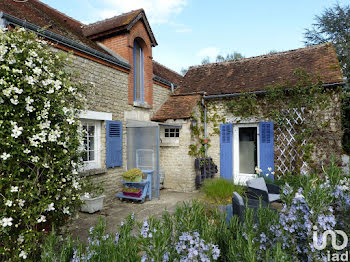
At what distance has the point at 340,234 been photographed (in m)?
1.91

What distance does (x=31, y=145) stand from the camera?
106 inches

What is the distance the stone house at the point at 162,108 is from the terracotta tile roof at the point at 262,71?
0.11ft

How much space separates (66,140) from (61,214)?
1029 mm

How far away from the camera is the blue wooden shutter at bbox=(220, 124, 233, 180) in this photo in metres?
8.27

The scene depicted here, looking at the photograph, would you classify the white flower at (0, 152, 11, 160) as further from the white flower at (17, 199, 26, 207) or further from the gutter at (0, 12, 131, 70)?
the gutter at (0, 12, 131, 70)

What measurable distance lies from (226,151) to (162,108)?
301 cm

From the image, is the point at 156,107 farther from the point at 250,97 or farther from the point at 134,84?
the point at 250,97

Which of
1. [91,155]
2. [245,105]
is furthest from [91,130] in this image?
[245,105]

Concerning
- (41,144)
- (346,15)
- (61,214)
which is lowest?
(61,214)

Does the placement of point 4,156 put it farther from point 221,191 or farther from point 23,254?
point 221,191

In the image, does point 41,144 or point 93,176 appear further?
point 93,176

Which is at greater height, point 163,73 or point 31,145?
point 163,73

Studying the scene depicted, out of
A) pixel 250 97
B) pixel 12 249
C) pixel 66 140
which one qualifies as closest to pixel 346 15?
pixel 250 97
